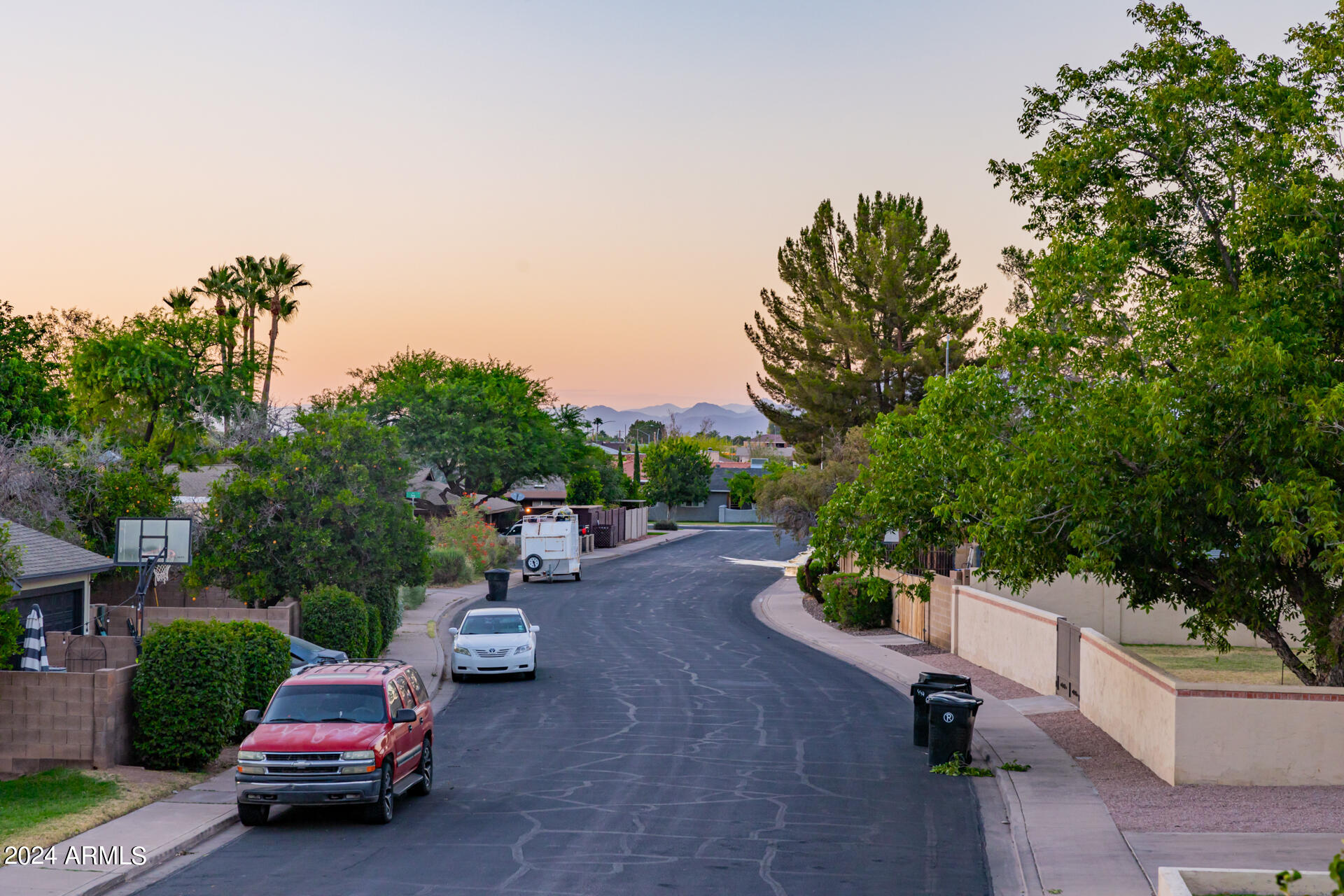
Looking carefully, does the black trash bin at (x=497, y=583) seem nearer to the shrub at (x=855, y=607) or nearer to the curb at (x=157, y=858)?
the shrub at (x=855, y=607)

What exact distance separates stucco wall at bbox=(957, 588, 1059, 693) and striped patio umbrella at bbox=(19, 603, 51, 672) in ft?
60.6

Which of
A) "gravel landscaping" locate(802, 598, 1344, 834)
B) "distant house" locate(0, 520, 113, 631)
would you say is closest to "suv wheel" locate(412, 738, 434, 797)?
"gravel landscaping" locate(802, 598, 1344, 834)

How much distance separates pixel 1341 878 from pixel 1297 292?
41.5 ft

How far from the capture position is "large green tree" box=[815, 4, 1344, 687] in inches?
583

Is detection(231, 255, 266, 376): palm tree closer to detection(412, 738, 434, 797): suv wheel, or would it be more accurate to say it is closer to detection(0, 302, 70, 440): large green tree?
detection(0, 302, 70, 440): large green tree

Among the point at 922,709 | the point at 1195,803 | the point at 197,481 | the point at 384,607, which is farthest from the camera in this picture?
the point at 197,481

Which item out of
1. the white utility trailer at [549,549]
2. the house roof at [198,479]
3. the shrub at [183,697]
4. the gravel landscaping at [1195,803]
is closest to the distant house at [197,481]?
the house roof at [198,479]

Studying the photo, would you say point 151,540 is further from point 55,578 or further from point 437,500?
point 437,500

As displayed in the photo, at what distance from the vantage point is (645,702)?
77.8 ft

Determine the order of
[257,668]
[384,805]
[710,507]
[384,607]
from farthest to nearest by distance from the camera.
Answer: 1. [710,507]
2. [384,607]
3. [257,668]
4. [384,805]

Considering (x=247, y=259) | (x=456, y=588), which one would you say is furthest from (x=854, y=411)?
(x=247, y=259)

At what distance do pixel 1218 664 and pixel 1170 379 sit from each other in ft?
54.3

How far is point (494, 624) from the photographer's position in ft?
92.4

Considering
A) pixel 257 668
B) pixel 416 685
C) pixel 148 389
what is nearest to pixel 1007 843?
pixel 416 685
